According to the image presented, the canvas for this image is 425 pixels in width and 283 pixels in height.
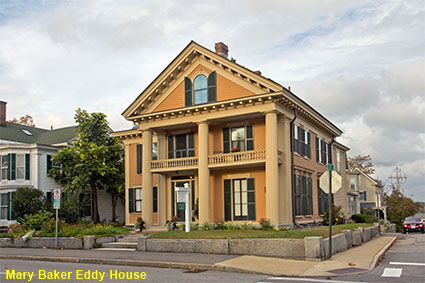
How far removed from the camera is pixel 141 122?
28.6m

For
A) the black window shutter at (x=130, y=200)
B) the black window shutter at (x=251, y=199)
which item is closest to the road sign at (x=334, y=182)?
the black window shutter at (x=251, y=199)

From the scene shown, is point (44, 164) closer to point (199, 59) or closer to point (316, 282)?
point (199, 59)

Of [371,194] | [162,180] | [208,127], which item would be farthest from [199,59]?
[371,194]

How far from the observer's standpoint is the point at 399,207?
244 ft

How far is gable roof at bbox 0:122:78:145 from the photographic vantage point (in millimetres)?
38809

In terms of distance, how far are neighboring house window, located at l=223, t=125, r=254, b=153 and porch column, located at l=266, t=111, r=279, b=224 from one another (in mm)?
2007

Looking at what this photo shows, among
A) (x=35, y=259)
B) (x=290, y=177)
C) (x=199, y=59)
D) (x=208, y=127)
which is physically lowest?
(x=35, y=259)

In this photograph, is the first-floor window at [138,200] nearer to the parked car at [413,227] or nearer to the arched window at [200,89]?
the arched window at [200,89]

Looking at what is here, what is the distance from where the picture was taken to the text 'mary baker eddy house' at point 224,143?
81.1 ft

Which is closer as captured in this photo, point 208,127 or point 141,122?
point 208,127

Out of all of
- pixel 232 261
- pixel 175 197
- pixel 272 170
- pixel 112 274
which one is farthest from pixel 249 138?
pixel 112 274

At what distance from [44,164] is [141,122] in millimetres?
11478

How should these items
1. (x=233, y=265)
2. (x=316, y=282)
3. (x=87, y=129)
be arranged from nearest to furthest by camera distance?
(x=316, y=282)
(x=233, y=265)
(x=87, y=129)

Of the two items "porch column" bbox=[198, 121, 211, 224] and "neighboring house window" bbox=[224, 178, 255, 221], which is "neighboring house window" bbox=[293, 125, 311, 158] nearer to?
"neighboring house window" bbox=[224, 178, 255, 221]
